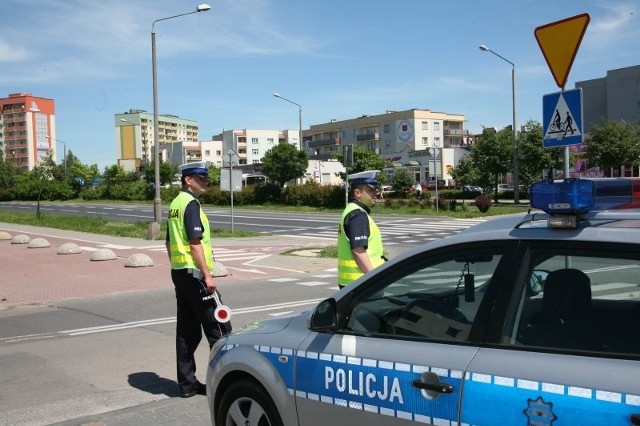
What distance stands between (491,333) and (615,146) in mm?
45707

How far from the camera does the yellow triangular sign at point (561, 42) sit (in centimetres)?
535

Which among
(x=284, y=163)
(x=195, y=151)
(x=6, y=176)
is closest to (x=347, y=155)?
(x=284, y=163)

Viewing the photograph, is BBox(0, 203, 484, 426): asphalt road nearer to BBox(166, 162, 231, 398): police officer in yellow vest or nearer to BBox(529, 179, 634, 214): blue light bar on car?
BBox(166, 162, 231, 398): police officer in yellow vest

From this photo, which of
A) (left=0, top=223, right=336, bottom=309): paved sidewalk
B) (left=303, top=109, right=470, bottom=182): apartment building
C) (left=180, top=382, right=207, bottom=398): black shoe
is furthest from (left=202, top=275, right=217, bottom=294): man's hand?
(left=303, top=109, right=470, bottom=182): apartment building

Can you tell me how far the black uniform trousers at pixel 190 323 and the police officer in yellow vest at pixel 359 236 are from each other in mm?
1134

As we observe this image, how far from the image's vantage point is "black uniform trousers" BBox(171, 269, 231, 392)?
206 inches

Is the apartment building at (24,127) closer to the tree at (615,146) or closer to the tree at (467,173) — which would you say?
the tree at (467,173)

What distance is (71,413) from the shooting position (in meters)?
4.98

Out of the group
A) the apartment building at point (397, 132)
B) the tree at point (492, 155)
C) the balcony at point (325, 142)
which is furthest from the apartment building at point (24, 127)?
the tree at point (492, 155)

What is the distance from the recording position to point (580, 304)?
2.61m

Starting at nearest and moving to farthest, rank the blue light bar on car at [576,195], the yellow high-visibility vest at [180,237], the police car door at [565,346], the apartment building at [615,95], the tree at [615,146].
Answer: the police car door at [565,346] → the blue light bar on car at [576,195] → the yellow high-visibility vest at [180,237] → the tree at [615,146] → the apartment building at [615,95]

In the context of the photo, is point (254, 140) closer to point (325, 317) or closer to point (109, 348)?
point (109, 348)

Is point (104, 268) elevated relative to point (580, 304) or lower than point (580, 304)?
lower

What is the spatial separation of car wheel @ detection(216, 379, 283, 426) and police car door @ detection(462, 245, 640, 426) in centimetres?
126
